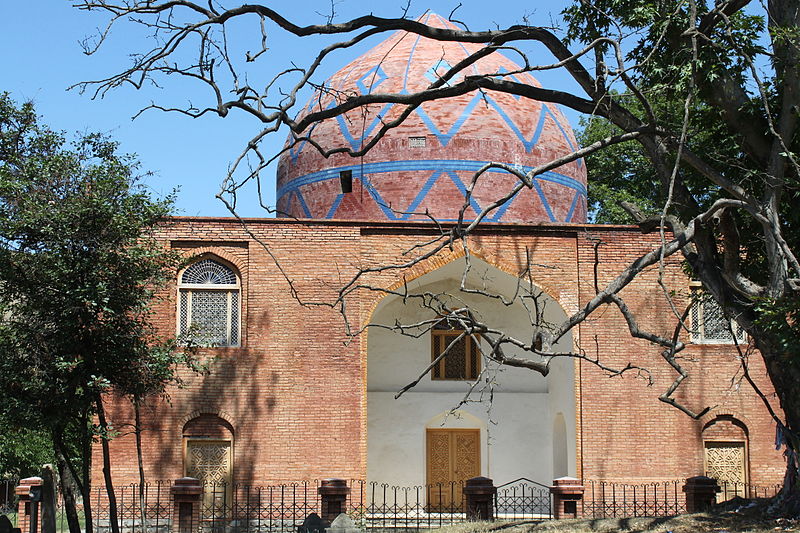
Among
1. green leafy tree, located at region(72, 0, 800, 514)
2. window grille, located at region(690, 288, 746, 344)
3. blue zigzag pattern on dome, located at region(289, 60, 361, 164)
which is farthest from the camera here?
blue zigzag pattern on dome, located at region(289, 60, 361, 164)

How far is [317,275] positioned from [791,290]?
7931 mm

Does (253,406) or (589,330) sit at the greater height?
(589,330)

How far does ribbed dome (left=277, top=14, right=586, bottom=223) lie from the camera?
18.1m

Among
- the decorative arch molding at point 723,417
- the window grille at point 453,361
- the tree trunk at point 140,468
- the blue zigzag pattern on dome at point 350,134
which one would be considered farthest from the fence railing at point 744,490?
the tree trunk at point 140,468

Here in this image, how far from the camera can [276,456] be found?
15383 millimetres

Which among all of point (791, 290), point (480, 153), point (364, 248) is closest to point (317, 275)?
point (364, 248)

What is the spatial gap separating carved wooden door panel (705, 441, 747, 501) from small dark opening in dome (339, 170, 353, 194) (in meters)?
7.43

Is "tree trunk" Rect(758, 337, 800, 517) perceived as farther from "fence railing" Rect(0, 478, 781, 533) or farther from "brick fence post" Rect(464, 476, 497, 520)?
"fence railing" Rect(0, 478, 781, 533)

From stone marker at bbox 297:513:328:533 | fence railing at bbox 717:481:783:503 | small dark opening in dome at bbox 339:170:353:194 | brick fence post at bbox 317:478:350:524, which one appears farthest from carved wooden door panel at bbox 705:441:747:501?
small dark opening in dome at bbox 339:170:353:194

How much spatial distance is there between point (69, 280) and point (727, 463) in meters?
10.2

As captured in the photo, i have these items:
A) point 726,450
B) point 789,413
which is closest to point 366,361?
point 726,450

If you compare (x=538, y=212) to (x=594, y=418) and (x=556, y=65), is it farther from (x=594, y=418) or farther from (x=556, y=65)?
(x=556, y=65)

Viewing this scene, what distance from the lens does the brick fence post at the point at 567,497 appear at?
14.5m

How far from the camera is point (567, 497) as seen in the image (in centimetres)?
1454
